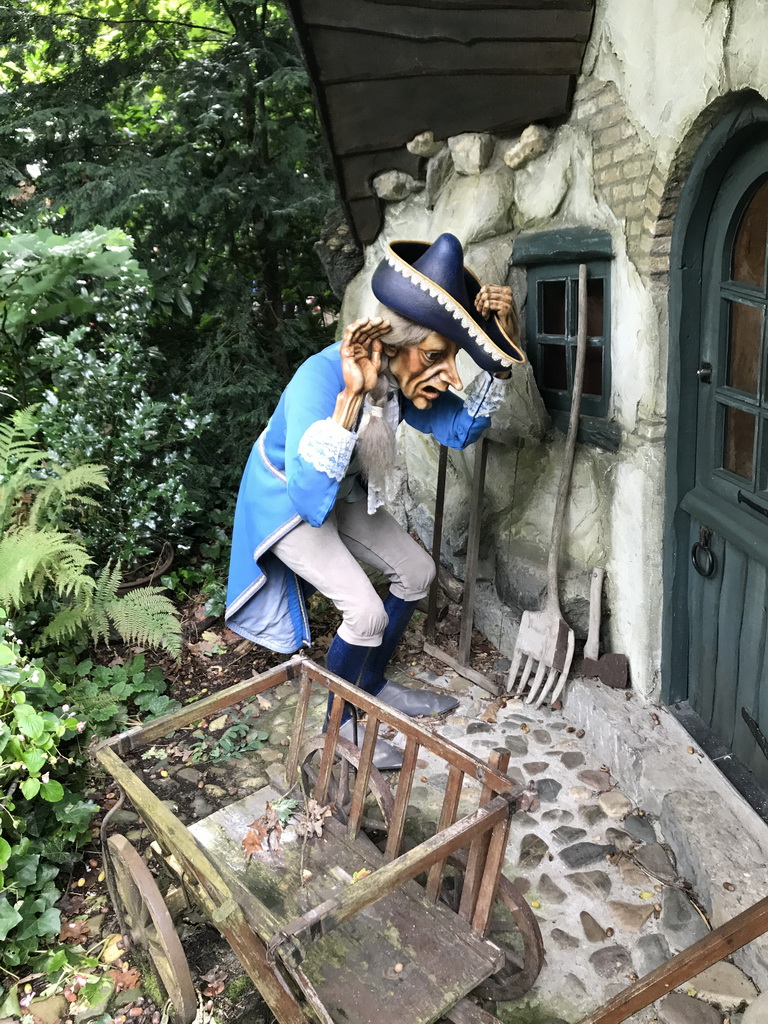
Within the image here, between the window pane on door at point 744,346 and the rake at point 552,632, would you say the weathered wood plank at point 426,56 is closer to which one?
the rake at point 552,632

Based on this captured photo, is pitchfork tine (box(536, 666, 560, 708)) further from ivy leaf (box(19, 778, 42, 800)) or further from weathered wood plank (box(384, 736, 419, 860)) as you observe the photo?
ivy leaf (box(19, 778, 42, 800))

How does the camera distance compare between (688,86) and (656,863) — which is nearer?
(688,86)

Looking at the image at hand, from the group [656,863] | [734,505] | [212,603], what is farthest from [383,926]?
[212,603]

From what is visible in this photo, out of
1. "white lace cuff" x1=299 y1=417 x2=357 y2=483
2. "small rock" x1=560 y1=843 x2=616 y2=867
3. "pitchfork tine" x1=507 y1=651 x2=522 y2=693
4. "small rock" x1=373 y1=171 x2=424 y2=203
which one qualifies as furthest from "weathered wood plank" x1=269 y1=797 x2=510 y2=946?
"small rock" x1=373 y1=171 x2=424 y2=203

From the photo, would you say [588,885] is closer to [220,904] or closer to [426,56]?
[220,904]

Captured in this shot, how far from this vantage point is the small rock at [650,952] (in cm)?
231

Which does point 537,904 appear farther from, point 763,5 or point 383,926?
point 763,5

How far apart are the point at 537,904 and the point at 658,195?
96.8 inches

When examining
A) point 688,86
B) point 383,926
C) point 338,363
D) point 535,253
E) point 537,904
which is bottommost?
point 537,904

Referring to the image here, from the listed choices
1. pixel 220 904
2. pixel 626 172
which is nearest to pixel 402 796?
pixel 220 904

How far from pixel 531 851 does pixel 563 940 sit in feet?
1.28

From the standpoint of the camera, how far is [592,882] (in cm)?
264

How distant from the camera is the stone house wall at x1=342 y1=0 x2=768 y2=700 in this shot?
2525 millimetres

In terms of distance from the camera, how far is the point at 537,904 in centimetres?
256
